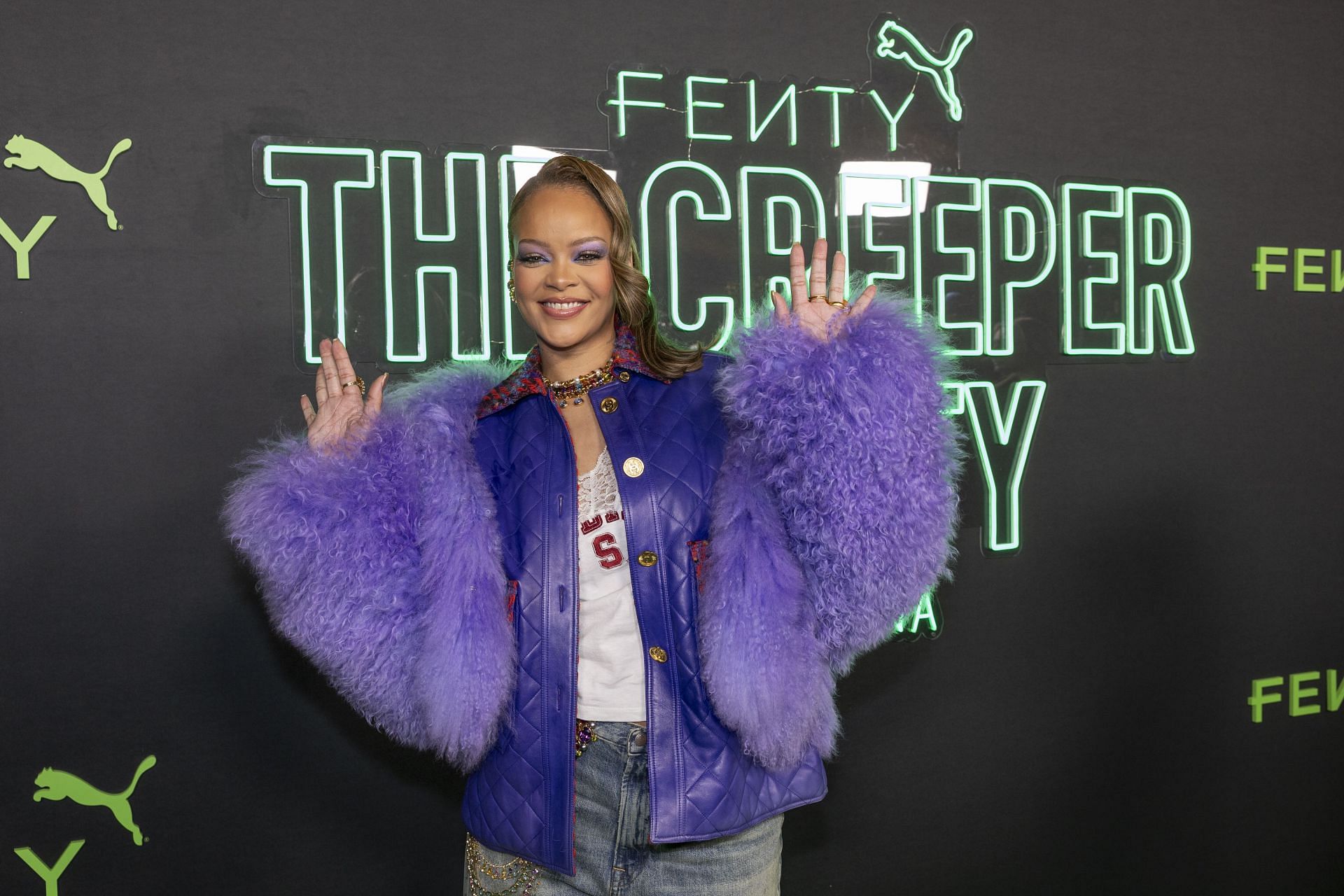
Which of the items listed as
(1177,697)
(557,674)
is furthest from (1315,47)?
(557,674)

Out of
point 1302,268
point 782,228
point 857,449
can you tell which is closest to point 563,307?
point 857,449

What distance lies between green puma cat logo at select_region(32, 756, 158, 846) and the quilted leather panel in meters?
1.06

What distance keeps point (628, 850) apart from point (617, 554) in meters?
0.42

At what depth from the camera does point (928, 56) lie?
2766 millimetres

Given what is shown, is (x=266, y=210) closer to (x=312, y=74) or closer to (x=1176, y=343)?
(x=312, y=74)

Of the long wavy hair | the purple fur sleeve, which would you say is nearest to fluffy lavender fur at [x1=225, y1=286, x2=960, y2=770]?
the purple fur sleeve

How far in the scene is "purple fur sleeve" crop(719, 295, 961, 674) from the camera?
1.45 m

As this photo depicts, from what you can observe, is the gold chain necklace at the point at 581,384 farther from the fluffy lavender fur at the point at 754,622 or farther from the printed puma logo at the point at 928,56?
the printed puma logo at the point at 928,56

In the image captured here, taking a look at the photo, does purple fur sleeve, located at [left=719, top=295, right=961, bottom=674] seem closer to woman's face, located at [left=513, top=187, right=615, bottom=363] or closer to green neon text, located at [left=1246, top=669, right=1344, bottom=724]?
woman's face, located at [left=513, top=187, right=615, bottom=363]

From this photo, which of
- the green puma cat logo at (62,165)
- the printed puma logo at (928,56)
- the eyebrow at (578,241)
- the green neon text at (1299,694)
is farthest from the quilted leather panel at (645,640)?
the green neon text at (1299,694)

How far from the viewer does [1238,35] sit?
307 centimetres

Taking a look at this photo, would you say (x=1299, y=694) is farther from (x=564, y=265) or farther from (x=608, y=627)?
(x=564, y=265)

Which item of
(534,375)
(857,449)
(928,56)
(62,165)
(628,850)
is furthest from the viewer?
Answer: (928,56)

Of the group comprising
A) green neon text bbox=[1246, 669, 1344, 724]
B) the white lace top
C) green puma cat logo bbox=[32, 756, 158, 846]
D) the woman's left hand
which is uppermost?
the woman's left hand
